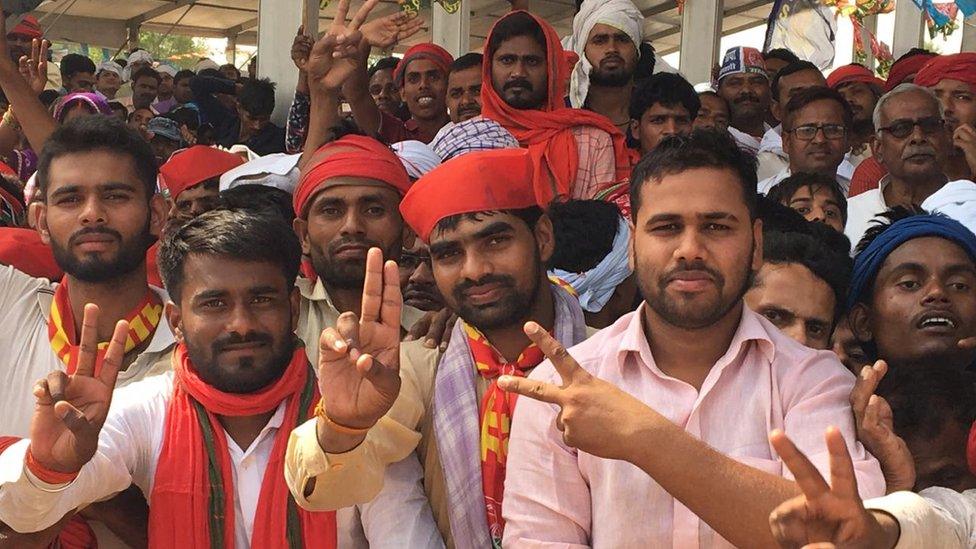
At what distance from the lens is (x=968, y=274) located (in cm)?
323

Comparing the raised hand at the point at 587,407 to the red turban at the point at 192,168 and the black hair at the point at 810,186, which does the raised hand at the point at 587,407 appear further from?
the red turban at the point at 192,168

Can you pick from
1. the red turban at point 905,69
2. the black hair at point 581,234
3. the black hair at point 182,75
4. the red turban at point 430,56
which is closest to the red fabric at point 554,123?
the black hair at point 581,234

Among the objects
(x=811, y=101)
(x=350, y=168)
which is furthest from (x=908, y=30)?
(x=350, y=168)

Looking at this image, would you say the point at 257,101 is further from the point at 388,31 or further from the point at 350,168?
the point at 350,168

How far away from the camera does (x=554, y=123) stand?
5066mm

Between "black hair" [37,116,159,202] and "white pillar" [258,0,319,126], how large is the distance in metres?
5.22

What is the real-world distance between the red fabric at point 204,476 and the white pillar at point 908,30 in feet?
41.2

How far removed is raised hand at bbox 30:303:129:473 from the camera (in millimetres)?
2346

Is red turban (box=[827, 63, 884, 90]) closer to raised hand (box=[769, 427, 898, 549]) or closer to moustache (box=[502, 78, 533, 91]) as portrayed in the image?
moustache (box=[502, 78, 533, 91])

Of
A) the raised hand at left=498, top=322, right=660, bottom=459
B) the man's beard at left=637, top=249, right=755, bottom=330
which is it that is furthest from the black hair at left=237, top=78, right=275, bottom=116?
the raised hand at left=498, top=322, right=660, bottom=459

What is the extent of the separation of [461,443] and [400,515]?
0.23 metres

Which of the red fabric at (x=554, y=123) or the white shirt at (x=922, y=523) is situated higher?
the red fabric at (x=554, y=123)

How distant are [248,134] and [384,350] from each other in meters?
5.31

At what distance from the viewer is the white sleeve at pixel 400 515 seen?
2779mm
